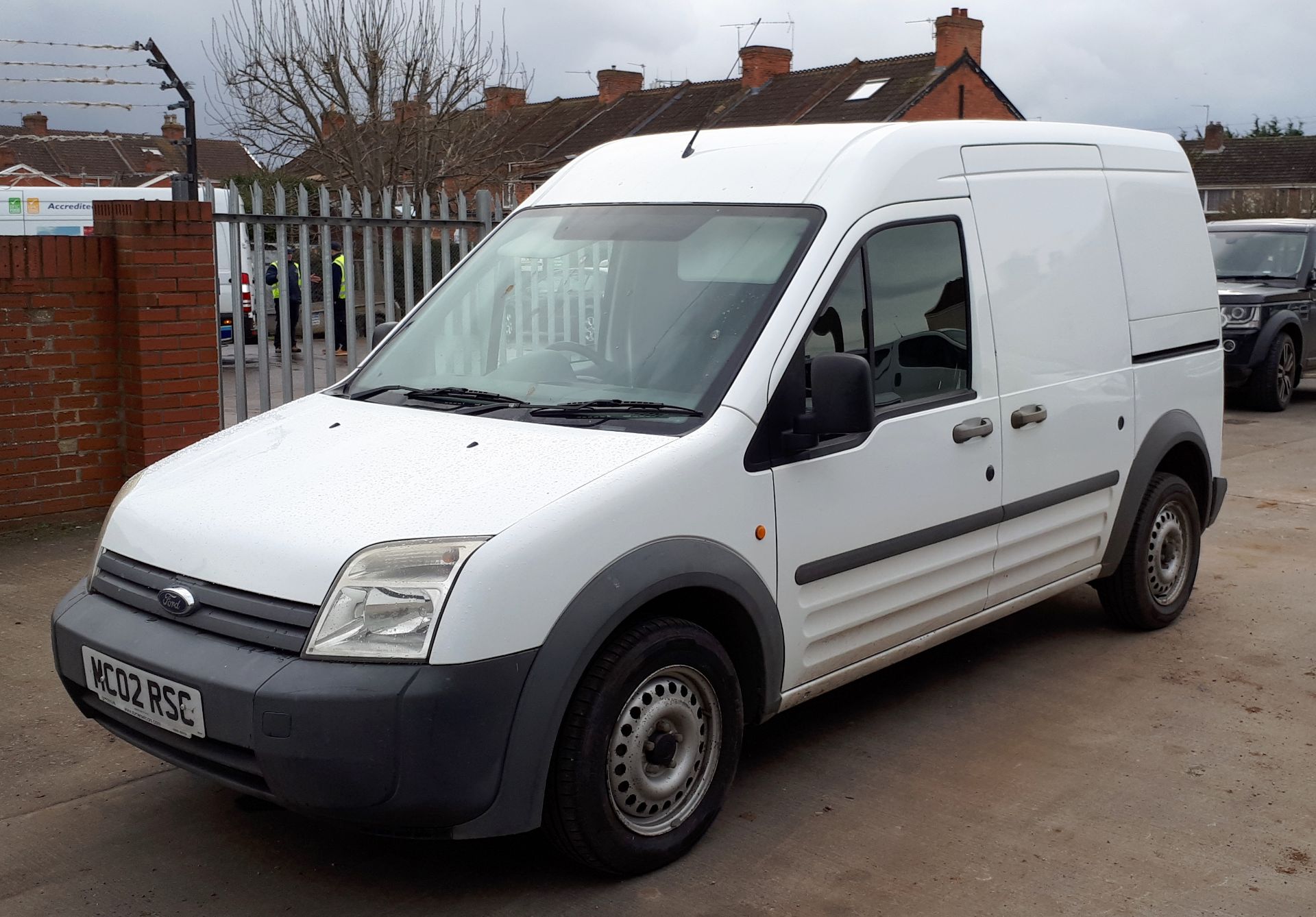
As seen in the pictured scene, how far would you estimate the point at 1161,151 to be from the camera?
584 centimetres

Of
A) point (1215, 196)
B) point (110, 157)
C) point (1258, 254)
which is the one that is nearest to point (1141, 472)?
point (1258, 254)

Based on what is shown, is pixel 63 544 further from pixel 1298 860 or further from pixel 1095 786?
pixel 1298 860

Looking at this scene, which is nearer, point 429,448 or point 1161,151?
point 429,448

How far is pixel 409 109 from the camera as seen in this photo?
2070 cm

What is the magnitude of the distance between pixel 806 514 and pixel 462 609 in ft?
4.03

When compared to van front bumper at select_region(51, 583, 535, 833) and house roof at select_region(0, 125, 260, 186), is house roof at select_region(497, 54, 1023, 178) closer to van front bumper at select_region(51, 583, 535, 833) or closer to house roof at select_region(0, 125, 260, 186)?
house roof at select_region(0, 125, 260, 186)

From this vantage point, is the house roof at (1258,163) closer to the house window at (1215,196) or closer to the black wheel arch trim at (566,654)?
the house window at (1215,196)

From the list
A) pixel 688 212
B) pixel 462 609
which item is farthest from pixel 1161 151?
pixel 462 609

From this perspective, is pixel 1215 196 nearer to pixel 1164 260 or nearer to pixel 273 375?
pixel 273 375

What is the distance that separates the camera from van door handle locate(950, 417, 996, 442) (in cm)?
446

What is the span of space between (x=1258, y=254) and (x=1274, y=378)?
1.87 metres

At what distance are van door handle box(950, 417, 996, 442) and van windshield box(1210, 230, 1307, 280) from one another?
1126 centimetres

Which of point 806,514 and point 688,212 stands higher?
point 688,212

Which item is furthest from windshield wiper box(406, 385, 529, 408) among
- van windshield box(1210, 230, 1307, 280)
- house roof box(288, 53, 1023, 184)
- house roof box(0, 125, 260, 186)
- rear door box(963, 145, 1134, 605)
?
house roof box(0, 125, 260, 186)
